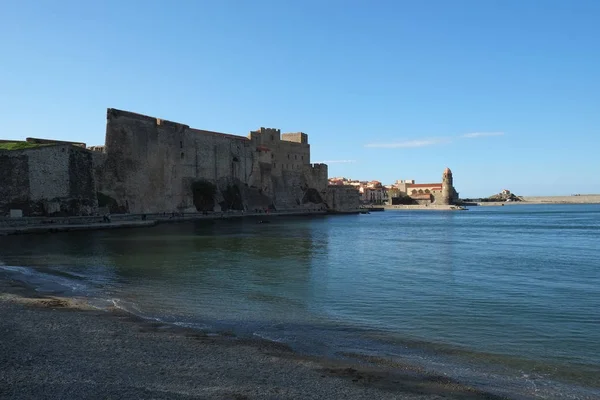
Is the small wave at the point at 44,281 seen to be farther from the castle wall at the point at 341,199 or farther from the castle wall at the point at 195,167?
the castle wall at the point at 341,199

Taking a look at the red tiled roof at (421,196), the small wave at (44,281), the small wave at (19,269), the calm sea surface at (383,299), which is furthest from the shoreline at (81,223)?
the red tiled roof at (421,196)

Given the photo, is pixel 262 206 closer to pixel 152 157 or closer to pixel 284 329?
pixel 152 157

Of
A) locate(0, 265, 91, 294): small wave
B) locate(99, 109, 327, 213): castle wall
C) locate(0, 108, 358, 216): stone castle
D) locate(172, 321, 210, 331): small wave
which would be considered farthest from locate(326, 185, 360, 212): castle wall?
locate(172, 321, 210, 331): small wave

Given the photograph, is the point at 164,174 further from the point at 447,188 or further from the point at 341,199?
the point at 447,188

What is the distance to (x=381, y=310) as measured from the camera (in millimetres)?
7488

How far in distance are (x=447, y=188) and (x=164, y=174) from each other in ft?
209

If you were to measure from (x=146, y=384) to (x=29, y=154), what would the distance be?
23.2 m

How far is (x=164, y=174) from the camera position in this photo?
37375mm

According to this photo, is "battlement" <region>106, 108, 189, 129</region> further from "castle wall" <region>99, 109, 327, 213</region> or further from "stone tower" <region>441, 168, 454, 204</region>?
"stone tower" <region>441, 168, 454, 204</region>

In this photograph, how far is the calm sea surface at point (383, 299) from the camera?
513 centimetres

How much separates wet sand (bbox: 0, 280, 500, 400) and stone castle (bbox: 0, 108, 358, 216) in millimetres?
20397

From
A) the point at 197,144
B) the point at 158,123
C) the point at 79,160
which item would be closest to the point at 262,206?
the point at 197,144

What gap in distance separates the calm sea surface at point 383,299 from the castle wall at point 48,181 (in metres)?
7.49

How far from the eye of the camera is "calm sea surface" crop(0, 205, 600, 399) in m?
5.13
